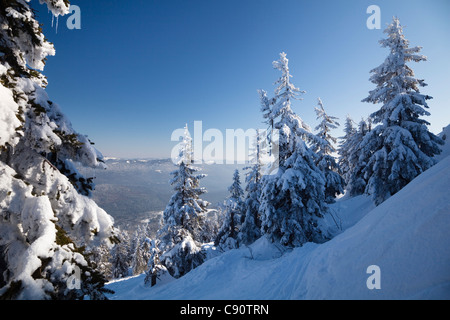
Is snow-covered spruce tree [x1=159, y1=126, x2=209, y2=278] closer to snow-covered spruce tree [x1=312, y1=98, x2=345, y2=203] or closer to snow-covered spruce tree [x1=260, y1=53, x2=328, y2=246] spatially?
snow-covered spruce tree [x1=260, y1=53, x2=328, y2=246]

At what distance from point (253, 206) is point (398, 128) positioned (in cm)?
1409

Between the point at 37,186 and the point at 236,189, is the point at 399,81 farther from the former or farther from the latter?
the point at 37,186

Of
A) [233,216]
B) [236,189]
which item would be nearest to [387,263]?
[236,189]

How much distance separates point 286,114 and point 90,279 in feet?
43.6

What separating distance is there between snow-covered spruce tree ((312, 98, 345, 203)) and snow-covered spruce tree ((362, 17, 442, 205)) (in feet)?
15.1

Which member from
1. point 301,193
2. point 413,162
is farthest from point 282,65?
point 413,162

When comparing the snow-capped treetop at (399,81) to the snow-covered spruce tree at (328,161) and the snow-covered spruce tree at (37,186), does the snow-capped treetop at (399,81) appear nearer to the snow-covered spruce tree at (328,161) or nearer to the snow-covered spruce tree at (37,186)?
the snow-covered spruce tree at (328,161)

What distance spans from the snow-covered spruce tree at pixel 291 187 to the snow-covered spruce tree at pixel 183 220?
7762 mm

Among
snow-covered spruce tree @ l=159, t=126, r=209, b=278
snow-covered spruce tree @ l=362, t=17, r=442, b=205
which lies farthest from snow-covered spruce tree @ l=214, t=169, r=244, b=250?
snow-covered spruce tree @ l=362, t=17, r=442, b=205

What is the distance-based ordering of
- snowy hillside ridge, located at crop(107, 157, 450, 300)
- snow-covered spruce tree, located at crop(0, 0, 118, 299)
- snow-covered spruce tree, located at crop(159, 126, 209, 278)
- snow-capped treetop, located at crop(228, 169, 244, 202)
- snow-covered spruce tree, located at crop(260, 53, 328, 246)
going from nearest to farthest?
snow-covered spruce tree, located at crop(0, 0, 118, 299) < snowy hillside ridge, located at crop(107, 157, 450, 300) < snow-covered spruce tree, located at crop(260, 53, 328, 246) < snow-covered spruce tree, located at crop(159, 126, 209, 278) < snow-capped treetop, located at crop(228, 169, 244, 202)

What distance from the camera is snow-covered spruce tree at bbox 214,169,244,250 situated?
22.8m

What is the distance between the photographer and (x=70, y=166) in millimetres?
4949

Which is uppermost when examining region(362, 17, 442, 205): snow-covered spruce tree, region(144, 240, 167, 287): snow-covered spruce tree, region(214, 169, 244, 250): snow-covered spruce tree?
region(362, 17, 442, 205): snow-covered spruce tree

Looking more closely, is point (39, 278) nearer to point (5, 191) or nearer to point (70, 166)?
point (5, 191)
